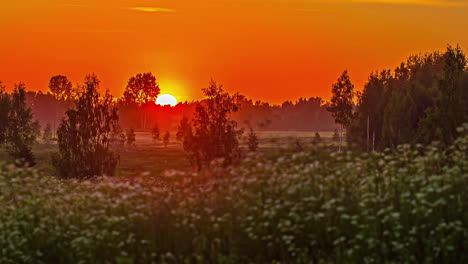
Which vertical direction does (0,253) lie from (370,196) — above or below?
below

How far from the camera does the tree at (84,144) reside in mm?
34531

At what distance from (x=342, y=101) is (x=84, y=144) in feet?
193

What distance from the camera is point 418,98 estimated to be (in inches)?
2660

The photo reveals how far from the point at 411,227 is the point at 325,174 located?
6.49 ft

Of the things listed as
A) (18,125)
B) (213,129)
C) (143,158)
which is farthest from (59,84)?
(213,129)

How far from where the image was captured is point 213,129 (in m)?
33.7

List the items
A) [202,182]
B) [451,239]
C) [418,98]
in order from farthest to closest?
[418,98]
[202,182]
[451,239]

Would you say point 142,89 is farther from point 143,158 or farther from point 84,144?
point 84,144

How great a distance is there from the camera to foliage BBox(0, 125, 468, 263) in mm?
11023

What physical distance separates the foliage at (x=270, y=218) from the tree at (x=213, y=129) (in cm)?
1816

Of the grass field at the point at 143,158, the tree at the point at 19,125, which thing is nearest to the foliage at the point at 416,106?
the grass field at the point at 143,158

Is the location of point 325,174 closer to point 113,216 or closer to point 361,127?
point 113,216

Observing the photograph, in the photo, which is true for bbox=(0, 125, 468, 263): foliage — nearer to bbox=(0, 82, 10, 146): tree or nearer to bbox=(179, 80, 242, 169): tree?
bbox=(179, 80, 242, 169): tree

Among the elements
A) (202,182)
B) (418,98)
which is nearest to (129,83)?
(418,98)
